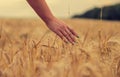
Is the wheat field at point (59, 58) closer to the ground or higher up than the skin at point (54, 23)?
closer to the ground

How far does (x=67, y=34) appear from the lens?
51.5 inches

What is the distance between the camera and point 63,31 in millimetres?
1321

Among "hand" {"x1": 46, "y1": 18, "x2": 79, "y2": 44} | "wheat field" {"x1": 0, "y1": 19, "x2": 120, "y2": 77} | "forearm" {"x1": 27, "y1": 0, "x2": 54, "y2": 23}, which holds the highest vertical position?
"forearm" {"x1": 27, "y1": 0, "x2": 54, "y2": 23}

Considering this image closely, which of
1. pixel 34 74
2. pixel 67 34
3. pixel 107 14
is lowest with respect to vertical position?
pixel 34 74

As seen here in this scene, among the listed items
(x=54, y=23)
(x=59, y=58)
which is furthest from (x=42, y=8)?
(x=59, y=58)

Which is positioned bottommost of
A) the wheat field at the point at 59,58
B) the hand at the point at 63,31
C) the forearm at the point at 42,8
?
the wheat field at the point at 59,58

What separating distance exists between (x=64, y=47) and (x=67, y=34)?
0.23ft

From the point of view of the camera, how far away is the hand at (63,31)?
1.31m

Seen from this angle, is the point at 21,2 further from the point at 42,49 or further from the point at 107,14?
the point at 107,14

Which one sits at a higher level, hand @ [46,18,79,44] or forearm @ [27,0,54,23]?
forearm @ [27,0,54,23]

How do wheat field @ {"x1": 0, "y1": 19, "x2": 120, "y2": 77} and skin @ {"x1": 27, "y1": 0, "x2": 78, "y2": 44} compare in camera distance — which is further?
skin @ {"x1": 27, "y1": 0, "x2": 78, "y2": 44}

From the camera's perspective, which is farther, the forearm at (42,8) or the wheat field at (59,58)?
the forearm at (42,8)

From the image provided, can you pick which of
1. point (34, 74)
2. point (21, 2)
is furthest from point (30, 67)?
point (21, 2)

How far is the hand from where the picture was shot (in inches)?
51.7
